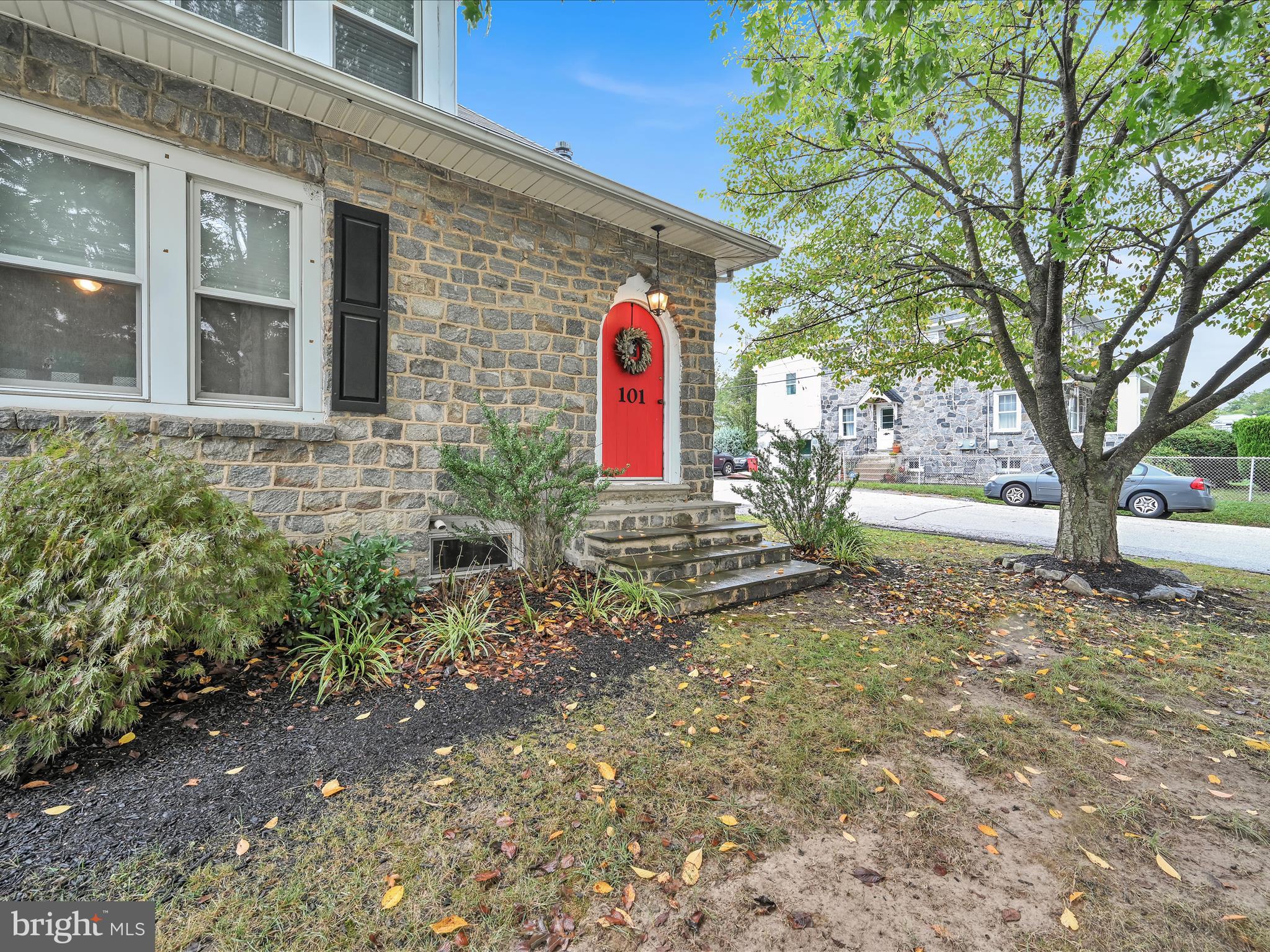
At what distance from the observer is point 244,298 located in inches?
149

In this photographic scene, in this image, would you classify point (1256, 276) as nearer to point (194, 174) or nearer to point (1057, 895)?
point (1057, 895)

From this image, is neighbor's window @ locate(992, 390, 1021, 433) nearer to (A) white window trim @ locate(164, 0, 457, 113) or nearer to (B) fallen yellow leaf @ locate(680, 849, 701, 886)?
(A) white window trim @ locate(164, 0, 457, 113)

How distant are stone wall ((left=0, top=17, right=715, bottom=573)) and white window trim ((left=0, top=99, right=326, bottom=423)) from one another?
0.07 meters

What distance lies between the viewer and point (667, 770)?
7.13ft

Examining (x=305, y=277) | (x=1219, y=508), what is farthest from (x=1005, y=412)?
(x=305, y=277)

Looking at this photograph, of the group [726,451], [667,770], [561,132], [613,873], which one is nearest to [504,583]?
[667,770]

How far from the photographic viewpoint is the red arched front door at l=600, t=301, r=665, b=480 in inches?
220

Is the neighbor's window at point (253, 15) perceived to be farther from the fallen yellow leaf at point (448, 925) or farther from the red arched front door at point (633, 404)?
the fallen yellow leaf at point (448, 925)

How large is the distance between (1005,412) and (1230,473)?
16.0ft

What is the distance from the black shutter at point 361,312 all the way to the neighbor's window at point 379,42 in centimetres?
132

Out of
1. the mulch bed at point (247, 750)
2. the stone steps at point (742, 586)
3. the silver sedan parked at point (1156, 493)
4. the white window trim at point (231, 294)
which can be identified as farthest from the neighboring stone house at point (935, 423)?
the mulch bed at point (247, 750)

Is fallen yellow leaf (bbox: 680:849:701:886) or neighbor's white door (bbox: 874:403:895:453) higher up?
neighbor's white door (bbox: 874:403:895:453)

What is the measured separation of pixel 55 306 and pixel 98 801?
3021 mm

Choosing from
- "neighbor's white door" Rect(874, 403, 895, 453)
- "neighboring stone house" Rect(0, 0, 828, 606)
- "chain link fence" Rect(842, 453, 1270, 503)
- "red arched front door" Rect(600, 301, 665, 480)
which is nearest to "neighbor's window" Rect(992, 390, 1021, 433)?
"chain link fence" Rect(842, 453, 1270, 503)
